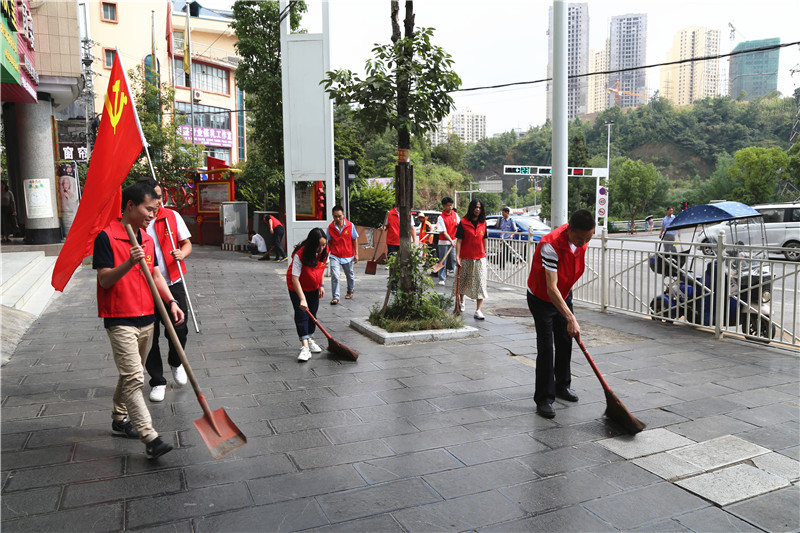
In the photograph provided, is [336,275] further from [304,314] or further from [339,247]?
[304,314]

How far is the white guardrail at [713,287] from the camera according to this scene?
645cm

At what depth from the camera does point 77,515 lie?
2982 mm

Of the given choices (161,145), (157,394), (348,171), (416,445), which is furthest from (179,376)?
(161,145)

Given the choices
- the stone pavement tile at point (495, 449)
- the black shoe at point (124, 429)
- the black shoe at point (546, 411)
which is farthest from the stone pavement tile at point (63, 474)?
the black shoe at point (546, 411)

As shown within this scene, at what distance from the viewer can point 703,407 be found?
4602 mm

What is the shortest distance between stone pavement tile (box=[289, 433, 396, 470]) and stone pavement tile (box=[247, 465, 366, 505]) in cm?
10

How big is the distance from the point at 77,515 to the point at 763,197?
43854 millimetres

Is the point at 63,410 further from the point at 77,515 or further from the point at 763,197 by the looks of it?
the point at 763,197

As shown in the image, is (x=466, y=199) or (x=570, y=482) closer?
(x=570, y=482)

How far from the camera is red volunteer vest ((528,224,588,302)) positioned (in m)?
4.43

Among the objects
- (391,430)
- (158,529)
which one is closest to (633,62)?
(391,430)

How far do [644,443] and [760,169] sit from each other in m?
39.1

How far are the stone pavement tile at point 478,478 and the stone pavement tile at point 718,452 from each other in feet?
3.51

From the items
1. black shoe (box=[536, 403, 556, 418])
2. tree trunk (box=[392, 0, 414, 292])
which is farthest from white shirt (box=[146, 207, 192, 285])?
black shoe (box=[536, 403, 556, 418])
